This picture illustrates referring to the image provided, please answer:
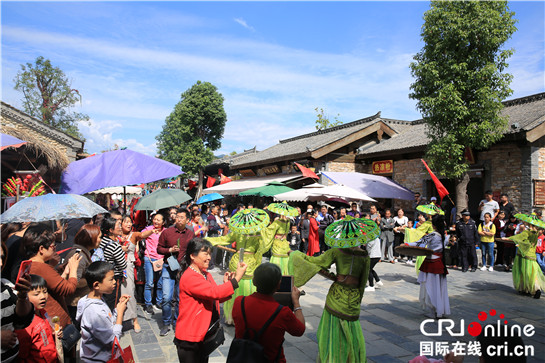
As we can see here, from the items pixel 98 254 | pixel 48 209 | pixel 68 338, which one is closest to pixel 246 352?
pixel 68 338

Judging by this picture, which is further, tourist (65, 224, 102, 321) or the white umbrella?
the white umbrella

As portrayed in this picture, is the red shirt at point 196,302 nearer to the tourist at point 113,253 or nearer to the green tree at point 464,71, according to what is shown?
the tourist at point 113,253

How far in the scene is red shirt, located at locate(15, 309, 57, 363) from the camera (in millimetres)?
2527

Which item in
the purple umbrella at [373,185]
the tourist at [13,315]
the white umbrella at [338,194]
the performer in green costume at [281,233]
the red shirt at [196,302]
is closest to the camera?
the tourist at [13,315]

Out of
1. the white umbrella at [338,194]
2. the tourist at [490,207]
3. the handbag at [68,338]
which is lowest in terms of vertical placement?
the handbag at [68,338]

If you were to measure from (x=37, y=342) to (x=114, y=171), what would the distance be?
4160mm

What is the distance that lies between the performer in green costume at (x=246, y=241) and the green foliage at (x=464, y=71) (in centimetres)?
751

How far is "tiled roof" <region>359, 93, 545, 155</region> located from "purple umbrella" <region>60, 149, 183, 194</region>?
10.1 meters

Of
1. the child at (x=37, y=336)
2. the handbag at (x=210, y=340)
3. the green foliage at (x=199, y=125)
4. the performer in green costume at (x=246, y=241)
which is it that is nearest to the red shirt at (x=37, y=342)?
the child at (x=37, y=336)

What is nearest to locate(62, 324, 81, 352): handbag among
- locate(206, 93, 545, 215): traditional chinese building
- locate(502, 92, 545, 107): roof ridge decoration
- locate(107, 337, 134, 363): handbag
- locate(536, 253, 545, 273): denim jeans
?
locate(107, 337, 134, 363): handbag

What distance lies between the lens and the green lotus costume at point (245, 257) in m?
5.48

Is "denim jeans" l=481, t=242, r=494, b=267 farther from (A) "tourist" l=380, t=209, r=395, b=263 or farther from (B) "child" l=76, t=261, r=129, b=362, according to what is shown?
(B) "child" l=76, t=261, r=129, b=362

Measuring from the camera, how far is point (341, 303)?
3.63 meters

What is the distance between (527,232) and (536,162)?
182 inches
